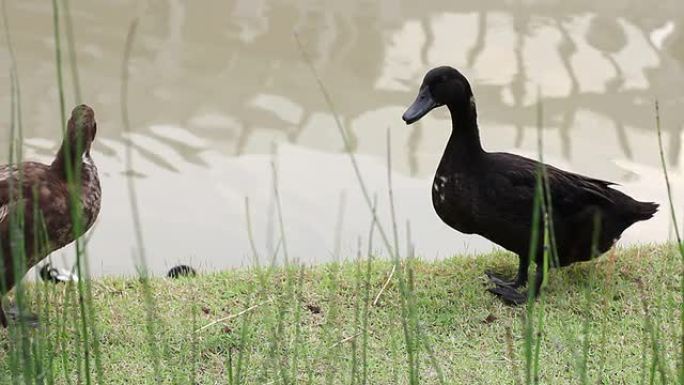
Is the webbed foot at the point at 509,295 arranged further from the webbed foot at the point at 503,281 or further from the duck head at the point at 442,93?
the duck head at the point at 442,93

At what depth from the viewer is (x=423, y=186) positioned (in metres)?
4.75

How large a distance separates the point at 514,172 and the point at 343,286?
639 mm

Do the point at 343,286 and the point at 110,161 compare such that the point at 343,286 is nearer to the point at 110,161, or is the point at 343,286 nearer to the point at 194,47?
the point at 110,161

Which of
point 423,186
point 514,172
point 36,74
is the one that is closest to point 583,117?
point 423,186

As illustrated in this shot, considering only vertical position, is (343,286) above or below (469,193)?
below

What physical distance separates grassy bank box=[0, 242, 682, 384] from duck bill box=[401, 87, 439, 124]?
0.50 metres

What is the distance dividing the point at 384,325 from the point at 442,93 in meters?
0.75

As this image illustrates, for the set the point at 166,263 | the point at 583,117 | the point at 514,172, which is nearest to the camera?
the point at 514,172

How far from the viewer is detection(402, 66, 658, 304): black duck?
10.3ft

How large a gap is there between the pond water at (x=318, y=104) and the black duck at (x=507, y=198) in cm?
89

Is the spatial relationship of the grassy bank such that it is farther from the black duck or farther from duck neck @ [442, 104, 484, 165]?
duck neck @ [442, 104, 484, 165]

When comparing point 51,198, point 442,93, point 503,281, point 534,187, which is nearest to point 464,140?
point 442,93

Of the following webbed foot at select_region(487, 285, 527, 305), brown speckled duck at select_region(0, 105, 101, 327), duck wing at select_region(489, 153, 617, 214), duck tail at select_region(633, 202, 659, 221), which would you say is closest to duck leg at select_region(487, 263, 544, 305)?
webbed foot at select_region(487, 285, 527, 305)

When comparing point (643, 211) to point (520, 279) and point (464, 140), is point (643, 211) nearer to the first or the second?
point (520, 279)
